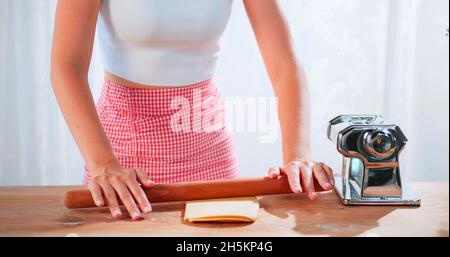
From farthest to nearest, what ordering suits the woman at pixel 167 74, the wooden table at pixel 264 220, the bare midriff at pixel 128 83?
the bare midriff at pixel 128 83 → the woman at pixel 167 74 → the wooden table at pixel 264 220

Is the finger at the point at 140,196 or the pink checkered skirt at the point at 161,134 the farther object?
the pink checkered skirt at the point at 161,134

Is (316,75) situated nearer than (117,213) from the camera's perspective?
No

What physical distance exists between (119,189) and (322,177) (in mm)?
392

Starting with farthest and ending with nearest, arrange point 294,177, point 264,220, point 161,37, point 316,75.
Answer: point 316,75 < point 161,37 < point 294,177 < point 264,220

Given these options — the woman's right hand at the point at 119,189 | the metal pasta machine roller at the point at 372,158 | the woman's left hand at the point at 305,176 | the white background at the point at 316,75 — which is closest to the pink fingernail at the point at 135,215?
the woman's right hand at the point at 119,189

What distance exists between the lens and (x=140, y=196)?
46.8 inches

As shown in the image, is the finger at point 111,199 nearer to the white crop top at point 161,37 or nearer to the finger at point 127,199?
the finger at point 127,199

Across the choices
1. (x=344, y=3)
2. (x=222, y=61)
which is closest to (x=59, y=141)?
(x=222, y=61)

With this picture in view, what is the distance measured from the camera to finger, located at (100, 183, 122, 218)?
1.17m

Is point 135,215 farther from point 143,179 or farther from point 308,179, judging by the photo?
point 308,179

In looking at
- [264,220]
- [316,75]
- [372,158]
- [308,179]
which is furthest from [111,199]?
[316,75]

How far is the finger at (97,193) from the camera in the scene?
1182 mm

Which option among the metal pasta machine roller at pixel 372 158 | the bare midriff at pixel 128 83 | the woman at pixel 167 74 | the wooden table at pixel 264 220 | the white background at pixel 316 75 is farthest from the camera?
the white background at pixel 316 75
